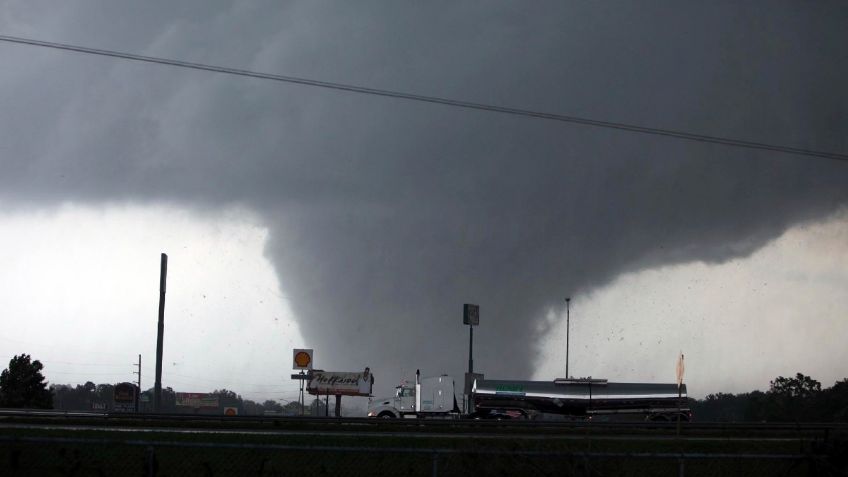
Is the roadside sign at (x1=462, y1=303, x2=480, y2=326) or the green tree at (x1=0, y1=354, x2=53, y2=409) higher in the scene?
the roadside sign at (x1=462, y1=303, x2=480, y2=326)

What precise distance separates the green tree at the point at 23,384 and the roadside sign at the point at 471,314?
31.5 metres

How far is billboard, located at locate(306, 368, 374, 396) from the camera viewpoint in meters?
67.5


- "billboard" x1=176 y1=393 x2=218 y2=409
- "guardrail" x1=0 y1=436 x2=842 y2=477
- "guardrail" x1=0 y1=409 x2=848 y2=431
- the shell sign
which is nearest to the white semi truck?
the shell sign

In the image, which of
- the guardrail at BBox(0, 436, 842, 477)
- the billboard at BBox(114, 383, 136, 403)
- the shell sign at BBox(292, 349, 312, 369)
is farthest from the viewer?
the billboard at BBox(114, 383, 136, 403)

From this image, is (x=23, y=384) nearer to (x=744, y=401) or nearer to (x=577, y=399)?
(x=577, y=399)

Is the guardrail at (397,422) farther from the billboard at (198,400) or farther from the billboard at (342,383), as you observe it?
the billboard at (198,400)

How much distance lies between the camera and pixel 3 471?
14.0 metres

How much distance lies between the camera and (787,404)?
73.8 m

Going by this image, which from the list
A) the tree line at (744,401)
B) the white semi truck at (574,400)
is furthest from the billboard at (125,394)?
the white semi truck at (574,400)

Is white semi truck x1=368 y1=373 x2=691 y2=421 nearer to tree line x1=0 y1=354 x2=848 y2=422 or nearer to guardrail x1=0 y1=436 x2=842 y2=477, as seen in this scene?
tree line x1=0 y1=354 x2=848 y2=422

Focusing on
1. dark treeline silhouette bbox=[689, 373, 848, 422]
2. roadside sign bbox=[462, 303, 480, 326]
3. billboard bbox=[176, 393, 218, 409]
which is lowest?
billboard bbox=[176, 393, 218, 409]

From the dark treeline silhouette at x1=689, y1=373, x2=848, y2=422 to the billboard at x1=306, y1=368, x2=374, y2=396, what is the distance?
83.9 ft

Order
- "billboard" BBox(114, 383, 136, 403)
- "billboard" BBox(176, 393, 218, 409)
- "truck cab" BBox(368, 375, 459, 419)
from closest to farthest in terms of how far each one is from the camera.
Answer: "truck cab" BBox(368, 375, 459, 419), "billboard" BBox(114, 383, 136, 403), "billboard" BBox(176, 393, 218, 409)

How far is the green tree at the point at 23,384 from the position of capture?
197 ft
